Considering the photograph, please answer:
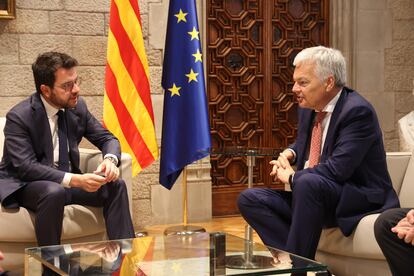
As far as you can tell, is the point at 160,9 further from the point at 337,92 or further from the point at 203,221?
the point at 337,92

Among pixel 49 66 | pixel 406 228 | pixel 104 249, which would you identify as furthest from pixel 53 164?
pixel 406 228

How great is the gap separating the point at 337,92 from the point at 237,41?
2.63 metres

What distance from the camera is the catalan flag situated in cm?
499

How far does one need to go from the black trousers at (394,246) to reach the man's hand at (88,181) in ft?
4.58

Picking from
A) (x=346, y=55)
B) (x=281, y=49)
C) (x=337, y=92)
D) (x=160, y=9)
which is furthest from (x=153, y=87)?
(x=337, y=92)

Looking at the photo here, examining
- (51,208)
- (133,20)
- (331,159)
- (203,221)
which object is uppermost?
(133,20)

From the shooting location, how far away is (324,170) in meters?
3.39

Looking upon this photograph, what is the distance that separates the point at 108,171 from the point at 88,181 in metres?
0.12

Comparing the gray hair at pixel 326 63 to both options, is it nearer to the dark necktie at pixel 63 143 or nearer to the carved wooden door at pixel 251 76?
the dark necktie at pixel 63 143

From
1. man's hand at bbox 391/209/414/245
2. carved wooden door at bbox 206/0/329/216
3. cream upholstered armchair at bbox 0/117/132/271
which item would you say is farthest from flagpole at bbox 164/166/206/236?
man's hand at bbox 391/209/414/245

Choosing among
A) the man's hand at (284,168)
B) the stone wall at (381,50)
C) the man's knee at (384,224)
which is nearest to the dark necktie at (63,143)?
the man's hand at (284,168)

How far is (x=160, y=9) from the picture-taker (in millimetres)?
5477

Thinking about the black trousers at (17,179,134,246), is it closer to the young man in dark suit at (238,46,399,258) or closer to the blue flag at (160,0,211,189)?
the young man in dark suit at (238,46,399,258)

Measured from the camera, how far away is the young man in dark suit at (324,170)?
→ 3287 millimetres
